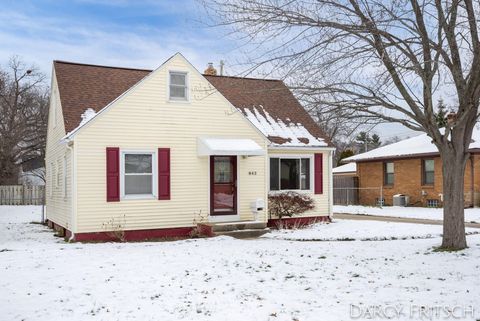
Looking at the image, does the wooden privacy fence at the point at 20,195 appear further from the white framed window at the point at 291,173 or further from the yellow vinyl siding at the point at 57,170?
the white framed window at the point at 291,173

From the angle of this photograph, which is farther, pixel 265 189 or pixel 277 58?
pixel 265 189

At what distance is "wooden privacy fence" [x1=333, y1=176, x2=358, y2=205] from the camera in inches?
1179

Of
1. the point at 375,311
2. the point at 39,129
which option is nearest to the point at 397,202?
the point at 375,311

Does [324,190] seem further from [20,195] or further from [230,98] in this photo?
[20,195]

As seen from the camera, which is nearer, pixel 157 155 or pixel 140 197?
pixel 140 197

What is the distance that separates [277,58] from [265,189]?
275 inches

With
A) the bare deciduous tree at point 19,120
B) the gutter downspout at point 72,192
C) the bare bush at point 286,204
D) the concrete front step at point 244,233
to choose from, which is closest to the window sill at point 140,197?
the gutter downspout at point 72,192

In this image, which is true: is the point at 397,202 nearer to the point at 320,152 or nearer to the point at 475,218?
the point at 475,218

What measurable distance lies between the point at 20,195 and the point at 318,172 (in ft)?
73.2

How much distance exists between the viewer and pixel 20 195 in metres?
32.1

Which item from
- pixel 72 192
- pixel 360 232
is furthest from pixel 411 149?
pixel 72 192

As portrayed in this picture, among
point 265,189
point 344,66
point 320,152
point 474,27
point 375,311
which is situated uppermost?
point 474,27

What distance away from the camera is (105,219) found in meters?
13.8

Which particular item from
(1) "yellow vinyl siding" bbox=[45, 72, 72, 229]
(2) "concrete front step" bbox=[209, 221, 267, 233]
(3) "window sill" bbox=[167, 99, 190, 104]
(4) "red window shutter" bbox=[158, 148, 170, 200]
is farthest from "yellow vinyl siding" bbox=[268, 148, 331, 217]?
(1) "yellow vinyl siding" bbox=[45, 72, 72, 229]
